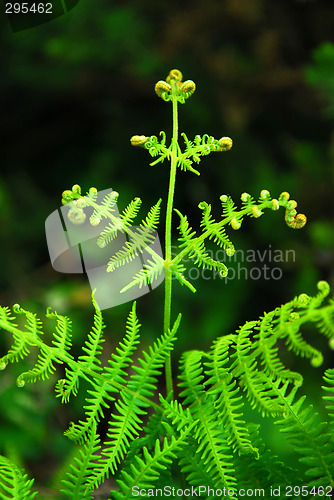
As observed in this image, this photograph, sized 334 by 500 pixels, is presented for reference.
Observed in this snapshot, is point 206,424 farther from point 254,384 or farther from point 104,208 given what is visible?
point 104,208

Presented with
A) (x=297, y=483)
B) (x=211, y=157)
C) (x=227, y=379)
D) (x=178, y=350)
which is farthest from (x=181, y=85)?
(x=211, y=157)

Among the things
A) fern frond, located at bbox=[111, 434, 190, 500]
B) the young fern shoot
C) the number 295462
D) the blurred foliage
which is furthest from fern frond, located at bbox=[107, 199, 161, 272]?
the number 295462

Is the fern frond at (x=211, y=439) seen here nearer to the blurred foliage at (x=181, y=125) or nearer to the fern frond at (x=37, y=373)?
the fern frond at (x=37, y=373)

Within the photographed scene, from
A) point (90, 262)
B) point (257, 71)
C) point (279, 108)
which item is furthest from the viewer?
point (279, 108)

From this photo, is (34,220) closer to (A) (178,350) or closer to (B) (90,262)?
(B) (90,262)

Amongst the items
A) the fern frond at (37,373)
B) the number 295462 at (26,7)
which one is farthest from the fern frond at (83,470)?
the number 295462 at (26,7)

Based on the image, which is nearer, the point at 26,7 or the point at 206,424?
the point at 206,424

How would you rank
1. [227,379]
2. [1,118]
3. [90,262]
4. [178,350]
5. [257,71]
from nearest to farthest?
[227,379]
[178,350]
[90,262]
[257,71]
[1,118]

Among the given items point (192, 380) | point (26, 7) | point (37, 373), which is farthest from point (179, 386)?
point (26, 7)

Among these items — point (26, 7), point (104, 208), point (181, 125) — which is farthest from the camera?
point (181, 125)
